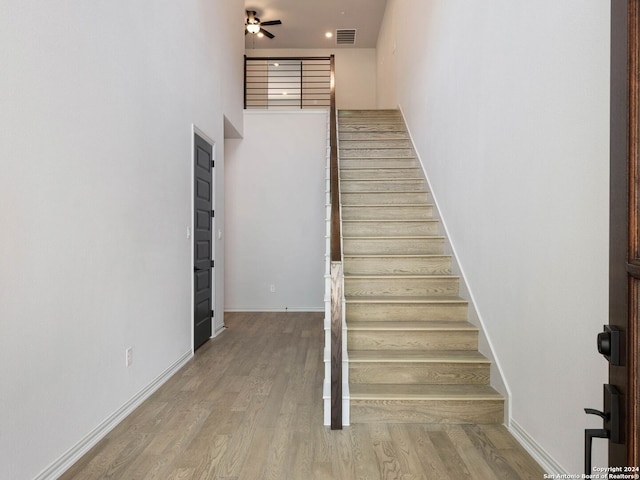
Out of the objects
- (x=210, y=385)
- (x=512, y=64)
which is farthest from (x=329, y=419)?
(x=512, y=64)

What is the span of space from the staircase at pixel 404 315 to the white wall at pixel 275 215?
1.25 m

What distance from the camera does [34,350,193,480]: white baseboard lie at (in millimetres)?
2066

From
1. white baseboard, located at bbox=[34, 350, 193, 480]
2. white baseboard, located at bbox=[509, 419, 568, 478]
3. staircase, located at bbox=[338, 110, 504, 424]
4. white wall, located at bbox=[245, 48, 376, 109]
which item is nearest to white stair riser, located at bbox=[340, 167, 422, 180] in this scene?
staircase, located at bbox=[338, 110, 504, 424]

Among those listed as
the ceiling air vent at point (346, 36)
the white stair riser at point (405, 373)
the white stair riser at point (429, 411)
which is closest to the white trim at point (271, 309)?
the white stair riser at point (405, 373)

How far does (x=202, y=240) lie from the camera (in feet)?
15.0

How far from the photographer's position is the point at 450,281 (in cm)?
371

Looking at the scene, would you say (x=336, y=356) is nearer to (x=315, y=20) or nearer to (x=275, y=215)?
(x=275, y=215)

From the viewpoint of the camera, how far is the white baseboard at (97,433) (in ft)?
6.78

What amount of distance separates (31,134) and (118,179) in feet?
2.58

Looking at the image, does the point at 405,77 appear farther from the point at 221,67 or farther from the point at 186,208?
the point at 186,208

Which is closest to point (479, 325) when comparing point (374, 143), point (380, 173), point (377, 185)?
point (377, 185)

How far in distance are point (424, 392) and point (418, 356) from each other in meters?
0.31

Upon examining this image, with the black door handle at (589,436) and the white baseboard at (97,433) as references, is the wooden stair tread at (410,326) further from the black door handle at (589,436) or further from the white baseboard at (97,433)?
the black door handle at (589,436)

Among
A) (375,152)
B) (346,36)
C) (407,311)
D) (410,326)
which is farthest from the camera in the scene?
(346,36)
